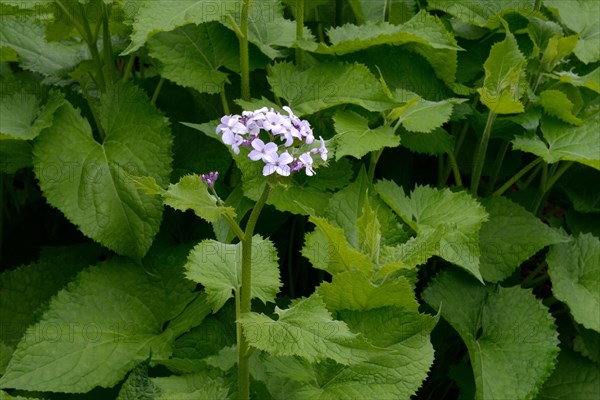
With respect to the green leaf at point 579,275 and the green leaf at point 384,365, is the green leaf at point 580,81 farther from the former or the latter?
the green leaf at point 384,365

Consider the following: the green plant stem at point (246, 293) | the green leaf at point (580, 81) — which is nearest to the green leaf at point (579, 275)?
the green leaf at point (580, 81)

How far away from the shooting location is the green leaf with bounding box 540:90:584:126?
7.50 feet

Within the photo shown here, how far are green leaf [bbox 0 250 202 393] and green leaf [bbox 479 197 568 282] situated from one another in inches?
37.1

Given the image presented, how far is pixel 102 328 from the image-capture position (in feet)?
6.79

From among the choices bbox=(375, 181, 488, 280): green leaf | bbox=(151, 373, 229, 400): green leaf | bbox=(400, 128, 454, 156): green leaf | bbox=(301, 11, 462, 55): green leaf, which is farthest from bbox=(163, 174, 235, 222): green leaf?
bbox=(400, 128, 454, 156): green leaf

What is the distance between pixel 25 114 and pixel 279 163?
123cm

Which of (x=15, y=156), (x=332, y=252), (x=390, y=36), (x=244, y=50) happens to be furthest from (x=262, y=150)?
(x=15, y=156)

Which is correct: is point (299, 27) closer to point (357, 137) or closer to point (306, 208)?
point (357, 137)

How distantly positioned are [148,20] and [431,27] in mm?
937

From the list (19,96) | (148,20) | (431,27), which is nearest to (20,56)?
(19,96)

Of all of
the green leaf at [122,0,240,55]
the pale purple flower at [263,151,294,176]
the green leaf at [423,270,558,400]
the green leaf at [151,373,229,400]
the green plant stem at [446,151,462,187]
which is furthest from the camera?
the green plant stem at [446,151,462,187]

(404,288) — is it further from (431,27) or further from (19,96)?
(19,96)

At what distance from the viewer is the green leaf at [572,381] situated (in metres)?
2.31

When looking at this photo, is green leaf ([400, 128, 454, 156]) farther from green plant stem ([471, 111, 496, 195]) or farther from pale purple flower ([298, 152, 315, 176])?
pale purple flower ([298, 152, 315, 176])
